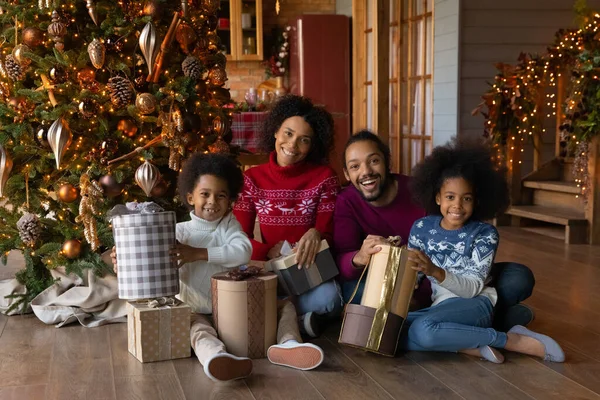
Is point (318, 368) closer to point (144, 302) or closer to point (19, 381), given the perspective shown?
point (144, 302)

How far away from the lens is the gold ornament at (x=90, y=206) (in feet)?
11.2

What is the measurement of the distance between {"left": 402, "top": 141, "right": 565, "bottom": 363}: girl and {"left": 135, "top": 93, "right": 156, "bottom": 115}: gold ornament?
123cm

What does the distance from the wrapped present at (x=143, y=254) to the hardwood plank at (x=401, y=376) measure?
75 centimetres

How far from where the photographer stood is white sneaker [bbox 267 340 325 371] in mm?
2684

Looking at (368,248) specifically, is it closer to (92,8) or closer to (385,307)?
(385,307)

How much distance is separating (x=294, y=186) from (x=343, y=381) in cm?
104

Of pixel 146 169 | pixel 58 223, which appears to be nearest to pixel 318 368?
pixel 146 169

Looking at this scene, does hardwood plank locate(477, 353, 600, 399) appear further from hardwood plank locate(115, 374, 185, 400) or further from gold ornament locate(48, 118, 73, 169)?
gold ornament locate(48, 118, 73, 169)

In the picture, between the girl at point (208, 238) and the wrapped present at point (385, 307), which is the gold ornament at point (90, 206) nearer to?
the girl at point (208, 238)

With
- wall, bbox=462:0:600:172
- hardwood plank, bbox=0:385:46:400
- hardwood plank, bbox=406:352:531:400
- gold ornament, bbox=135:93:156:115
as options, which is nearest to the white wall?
wall, bbox=462:0:600:172

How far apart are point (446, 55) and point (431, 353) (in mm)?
4619

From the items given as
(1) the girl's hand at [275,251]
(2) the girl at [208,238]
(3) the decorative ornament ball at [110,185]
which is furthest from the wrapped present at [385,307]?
(3) the decorative ornament ball at [110,185]

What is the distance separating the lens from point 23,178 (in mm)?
3557

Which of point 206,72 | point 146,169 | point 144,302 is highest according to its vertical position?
point 206,72
